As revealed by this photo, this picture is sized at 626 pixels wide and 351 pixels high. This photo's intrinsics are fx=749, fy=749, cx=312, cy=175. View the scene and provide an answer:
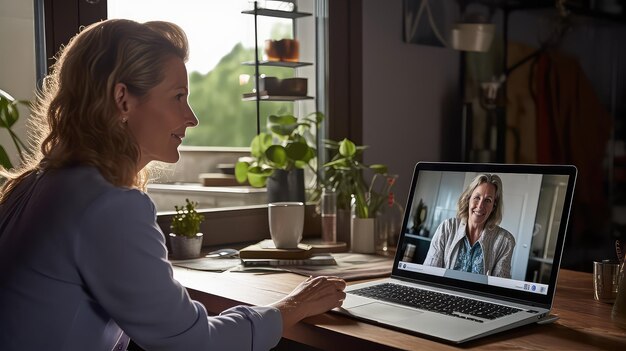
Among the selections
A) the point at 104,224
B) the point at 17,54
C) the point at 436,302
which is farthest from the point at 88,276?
the point at 17,54

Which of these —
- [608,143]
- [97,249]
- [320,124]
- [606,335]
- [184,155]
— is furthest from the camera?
[608,143]

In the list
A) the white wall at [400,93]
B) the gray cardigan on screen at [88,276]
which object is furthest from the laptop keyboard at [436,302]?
the white wall at [400,93]

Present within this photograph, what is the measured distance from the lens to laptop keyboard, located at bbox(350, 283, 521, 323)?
136cm

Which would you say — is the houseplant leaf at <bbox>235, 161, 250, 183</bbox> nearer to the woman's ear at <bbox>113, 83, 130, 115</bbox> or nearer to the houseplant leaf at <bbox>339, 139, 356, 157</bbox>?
the houseplant leaf at <bbox>339, 139, 356, 157</bbox>

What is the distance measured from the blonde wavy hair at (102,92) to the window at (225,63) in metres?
1.07

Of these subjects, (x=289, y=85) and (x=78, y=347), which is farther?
(x=289, y=85)

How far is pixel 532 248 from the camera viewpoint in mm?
1458

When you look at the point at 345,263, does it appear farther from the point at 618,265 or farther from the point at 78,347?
the point at 78,347

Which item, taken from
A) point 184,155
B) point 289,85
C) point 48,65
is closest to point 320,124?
point 289,85

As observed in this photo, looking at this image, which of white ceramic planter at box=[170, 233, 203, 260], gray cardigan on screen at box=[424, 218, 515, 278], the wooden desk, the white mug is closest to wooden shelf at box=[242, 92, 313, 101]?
the white mug

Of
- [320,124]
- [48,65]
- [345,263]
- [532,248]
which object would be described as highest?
[48,65]

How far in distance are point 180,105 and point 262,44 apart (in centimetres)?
127

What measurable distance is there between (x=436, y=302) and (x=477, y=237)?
A: 0.18 metres

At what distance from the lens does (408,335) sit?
1241 millimetres
